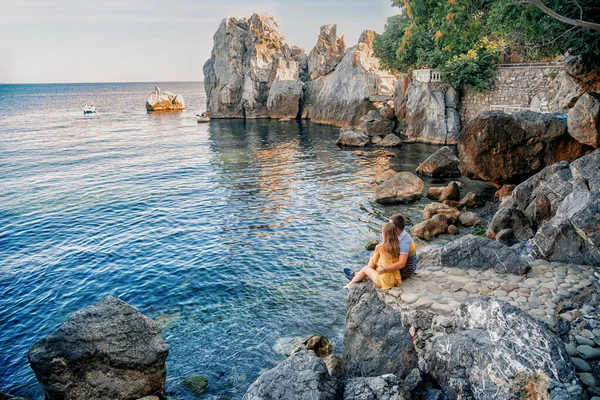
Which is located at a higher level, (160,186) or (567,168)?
(567,168)

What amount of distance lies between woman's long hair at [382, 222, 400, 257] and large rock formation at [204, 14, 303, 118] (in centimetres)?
6355

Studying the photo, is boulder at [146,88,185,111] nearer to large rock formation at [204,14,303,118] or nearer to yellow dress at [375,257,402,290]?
large rock formation at [204,14,303,118]

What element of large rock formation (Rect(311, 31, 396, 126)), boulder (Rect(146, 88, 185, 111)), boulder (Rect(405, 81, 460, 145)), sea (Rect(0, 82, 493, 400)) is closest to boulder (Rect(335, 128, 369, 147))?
sea (Rect(0, 82, 493, 400))

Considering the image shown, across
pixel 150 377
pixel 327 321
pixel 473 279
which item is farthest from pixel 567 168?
pixel 150 377

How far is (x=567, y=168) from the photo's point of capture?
54.4ft

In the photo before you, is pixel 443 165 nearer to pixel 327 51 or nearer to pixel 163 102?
pixel 327 51

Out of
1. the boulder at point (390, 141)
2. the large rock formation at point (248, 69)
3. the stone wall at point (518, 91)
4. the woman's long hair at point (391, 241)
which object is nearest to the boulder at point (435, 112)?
the stone wall at point (518, 91)

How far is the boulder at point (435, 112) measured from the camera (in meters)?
41.3

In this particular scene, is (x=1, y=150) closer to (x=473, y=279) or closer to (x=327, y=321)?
(x=327, y=321)

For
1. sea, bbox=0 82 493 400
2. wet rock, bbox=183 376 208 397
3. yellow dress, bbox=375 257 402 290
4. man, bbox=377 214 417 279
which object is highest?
man, bbox=377 214 417 279

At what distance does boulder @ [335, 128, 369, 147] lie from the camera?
1759 inches

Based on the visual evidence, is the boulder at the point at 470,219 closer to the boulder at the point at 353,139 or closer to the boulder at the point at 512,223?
the boulder at the point at 512,223

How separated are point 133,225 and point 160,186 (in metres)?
8.96

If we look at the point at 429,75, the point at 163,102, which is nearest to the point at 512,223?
the point at 429,75
